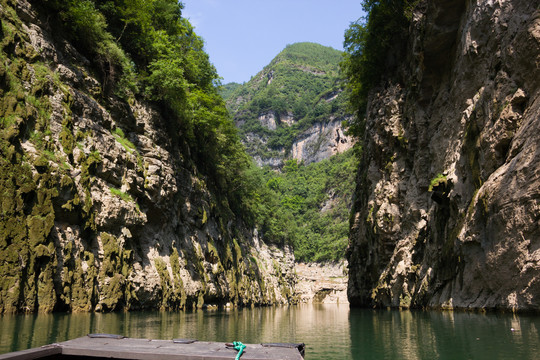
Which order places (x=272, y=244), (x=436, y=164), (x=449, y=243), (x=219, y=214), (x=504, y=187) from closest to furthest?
(x=504, y=187) < (x=449, y=243) < (x=436, y=164) < (x=219, y=214) < (x=272, y=244)

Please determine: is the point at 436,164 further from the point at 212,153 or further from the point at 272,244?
the point at 272,244

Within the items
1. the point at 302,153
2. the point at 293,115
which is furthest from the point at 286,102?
the point at 302,153

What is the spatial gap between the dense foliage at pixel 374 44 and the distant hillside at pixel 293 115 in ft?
319

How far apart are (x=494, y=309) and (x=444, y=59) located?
1276 cm

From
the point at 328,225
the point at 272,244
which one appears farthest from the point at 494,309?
the point at 328,225

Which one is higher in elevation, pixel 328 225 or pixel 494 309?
pixel 328 225

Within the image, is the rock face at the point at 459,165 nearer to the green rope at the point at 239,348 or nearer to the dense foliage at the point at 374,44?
the dense foliage at the point at 374,44

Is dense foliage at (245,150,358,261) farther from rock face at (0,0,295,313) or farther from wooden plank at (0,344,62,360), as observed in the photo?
wooden plank at (0,344,62,360)

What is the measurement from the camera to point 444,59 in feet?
62.8

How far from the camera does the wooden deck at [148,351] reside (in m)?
3.57

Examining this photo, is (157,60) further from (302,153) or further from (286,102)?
(286,102)

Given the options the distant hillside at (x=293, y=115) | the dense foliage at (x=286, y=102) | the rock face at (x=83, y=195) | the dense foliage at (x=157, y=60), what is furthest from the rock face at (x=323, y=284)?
the dense foliage at (x=286, y=102)

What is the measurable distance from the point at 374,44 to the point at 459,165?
12518 millimetres

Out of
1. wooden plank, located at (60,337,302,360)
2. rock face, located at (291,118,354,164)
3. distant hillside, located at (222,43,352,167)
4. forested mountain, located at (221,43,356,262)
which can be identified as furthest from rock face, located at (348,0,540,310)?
distant hillside, located at (222,43,352,167)
